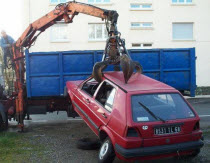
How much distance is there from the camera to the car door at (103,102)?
5.43m

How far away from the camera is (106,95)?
6039mm

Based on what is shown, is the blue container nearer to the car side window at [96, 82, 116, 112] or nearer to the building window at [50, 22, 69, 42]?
the car side window at [96, 82, 116, 112]

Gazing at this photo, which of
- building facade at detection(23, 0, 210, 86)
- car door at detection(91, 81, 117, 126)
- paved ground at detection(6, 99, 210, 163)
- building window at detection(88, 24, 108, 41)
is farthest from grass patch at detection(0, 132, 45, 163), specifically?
building window at detection(88, 24, 108, 41)

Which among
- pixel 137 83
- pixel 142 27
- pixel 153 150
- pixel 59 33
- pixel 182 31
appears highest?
pixel 142 27

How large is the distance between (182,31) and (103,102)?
17.1 meters

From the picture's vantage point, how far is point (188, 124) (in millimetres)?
5047

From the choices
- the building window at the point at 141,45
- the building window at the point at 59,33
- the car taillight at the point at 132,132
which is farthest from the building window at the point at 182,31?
the car taillight at the point at 132,132

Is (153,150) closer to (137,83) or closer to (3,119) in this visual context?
(137,83)

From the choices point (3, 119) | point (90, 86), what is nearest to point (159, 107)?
point (90, 86)

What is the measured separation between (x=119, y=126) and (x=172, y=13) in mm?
17789

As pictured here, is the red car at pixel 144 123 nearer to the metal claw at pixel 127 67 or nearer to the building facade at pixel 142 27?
the metal claw at pixel 127 67

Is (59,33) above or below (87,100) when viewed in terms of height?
above

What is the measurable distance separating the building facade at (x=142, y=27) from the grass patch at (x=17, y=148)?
13.3m

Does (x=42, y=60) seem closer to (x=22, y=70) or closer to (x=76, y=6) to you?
(x=22, y=70)
